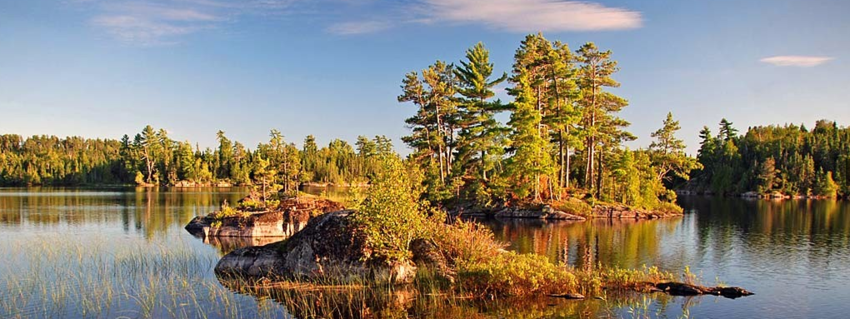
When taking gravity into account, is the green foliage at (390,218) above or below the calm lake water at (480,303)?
above

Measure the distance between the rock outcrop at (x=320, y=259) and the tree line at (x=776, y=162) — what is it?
349 ft

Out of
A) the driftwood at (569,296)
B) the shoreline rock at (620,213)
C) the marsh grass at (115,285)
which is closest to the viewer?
the marsh grass at (115,285)

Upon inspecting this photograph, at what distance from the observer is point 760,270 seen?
24.5 meters

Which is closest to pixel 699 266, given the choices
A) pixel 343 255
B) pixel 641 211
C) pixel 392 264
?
pixel 392 264

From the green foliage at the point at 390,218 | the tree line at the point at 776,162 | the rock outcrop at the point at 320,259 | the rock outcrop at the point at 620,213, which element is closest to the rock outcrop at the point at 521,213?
the rock outcrop at the point at 620,213

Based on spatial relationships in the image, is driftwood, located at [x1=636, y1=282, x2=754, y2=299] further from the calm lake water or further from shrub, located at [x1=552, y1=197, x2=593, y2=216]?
shrub, located at [x1=552, y1=197, x2=593, y2=216]

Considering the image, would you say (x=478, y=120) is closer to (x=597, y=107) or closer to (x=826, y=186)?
(x=597, y=107)

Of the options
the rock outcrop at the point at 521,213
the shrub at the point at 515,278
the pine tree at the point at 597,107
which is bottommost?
the rock outcrop at the point at 521,213

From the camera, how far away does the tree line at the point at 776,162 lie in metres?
103

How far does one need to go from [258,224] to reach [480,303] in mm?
21820

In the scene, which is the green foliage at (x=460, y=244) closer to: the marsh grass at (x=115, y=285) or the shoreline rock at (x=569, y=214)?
the marsh grass at (x=115, y=285)

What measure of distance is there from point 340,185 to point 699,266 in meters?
116

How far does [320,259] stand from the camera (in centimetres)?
2125

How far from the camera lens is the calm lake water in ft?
56.4
